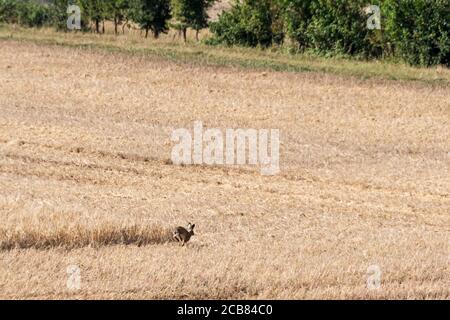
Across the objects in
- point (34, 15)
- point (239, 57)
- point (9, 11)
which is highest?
point (9, 11)

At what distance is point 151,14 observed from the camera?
55719mm

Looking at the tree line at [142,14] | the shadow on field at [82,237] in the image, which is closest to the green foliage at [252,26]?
the tree line at [142,14]

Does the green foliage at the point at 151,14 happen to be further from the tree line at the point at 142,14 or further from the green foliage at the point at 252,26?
the green foliage at the point at 252,26

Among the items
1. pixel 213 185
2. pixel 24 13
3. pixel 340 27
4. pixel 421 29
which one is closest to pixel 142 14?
Result: pixel 24 13

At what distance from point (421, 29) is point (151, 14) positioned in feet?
66.8

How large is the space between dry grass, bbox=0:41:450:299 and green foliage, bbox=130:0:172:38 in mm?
16720

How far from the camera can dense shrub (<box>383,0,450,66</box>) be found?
3872 cm

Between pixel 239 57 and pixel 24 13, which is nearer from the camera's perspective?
pixel 239 57

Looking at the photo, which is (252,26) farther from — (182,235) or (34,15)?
(182,235)

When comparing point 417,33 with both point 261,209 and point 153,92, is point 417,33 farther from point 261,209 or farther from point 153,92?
point 261,209

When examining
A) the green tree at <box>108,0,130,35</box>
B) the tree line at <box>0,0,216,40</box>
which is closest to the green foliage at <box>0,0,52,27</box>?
the tree line at <box>0,0,216,40</box>

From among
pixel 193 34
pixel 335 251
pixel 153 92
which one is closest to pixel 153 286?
pixel 335 251

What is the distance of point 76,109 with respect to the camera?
2958 centimetres
